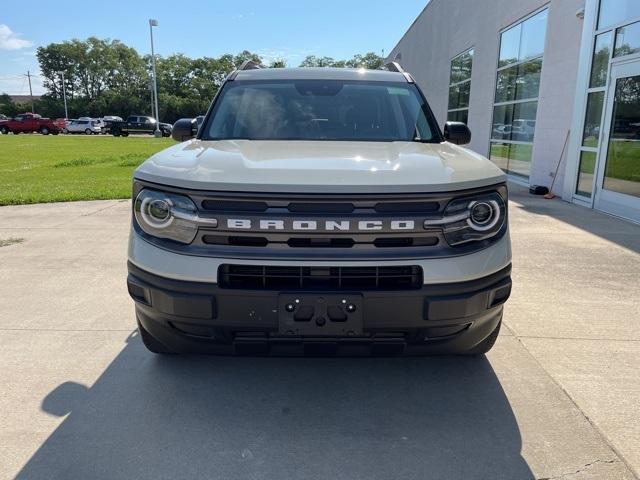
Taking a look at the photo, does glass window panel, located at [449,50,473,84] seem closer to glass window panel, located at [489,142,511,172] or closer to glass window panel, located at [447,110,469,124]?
glass window panel, located at [447,110,469,124]

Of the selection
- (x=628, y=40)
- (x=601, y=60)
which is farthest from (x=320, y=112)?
(x=601, y=60)

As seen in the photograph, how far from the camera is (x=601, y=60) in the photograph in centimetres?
922

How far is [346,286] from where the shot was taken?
7.64 feet

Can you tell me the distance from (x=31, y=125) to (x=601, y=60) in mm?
52606

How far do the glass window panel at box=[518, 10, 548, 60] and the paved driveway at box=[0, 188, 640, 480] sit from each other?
9139mm

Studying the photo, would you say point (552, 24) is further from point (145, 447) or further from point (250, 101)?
point (145, 447)

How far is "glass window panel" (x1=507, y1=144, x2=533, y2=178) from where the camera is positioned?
493 inches

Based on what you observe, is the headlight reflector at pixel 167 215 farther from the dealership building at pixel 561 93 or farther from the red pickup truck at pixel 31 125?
the red pickup truck at pixel 31 125

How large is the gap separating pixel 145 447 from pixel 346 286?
1.22 metres

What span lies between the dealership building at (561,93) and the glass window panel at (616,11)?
2 cm

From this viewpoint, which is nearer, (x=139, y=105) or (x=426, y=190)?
(x=426, y=190)

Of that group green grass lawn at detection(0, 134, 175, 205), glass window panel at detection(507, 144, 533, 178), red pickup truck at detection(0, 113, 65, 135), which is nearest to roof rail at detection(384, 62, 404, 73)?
green grass lawn at detection(0, 134, 175, 205)

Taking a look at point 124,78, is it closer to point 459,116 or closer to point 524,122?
point 459,116

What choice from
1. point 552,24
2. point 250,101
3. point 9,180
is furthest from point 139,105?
point 250,101
